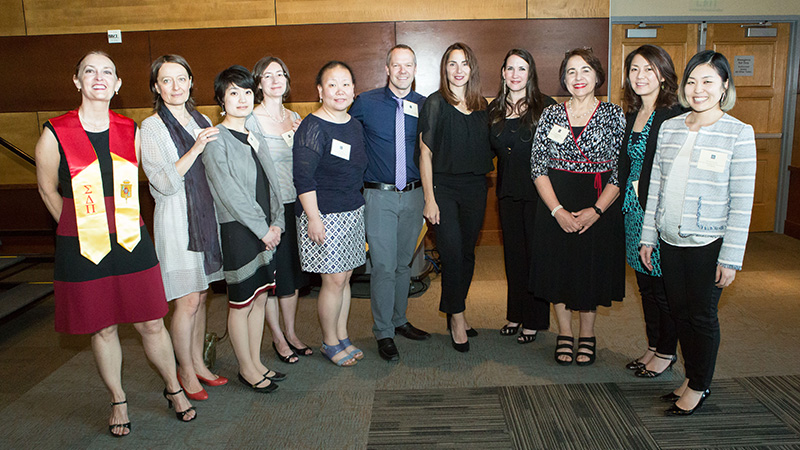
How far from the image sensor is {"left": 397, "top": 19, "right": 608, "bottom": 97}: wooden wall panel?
5516mm

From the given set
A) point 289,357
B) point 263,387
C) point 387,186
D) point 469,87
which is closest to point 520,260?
point 387,186

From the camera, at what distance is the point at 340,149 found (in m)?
2.80

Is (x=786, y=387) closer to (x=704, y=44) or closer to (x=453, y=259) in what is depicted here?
(x=453, y=259)

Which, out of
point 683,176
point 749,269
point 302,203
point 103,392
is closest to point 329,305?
point 302,203

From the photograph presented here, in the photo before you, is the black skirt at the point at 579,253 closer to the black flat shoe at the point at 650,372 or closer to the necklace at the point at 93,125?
the black flat shoe at the point at 650,372

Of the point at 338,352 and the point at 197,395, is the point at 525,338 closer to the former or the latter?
the point at 338,352

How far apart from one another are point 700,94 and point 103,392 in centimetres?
312

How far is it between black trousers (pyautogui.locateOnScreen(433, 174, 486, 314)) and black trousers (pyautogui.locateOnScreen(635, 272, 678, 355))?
889mm

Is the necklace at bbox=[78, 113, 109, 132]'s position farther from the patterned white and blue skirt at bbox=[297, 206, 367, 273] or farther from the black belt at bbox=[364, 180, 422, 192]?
the black belt at bbox=[364, 180, 422, 192]

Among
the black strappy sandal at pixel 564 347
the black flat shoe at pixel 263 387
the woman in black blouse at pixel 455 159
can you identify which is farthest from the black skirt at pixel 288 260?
the black strappy sandal at pixel 564 347

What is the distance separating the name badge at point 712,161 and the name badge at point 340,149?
156 centimetres

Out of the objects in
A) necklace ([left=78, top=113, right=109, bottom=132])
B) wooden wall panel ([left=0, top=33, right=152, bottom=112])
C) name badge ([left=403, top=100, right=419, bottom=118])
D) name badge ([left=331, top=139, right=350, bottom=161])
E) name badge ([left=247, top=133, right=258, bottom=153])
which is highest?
wooden wall panel ([left=0, top=33, right=152, bottom=112])

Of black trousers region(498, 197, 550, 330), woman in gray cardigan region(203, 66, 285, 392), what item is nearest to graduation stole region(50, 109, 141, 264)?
woman in gray cardigan region(203, 66, 285, 392)

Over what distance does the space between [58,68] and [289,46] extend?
7.62 ft
